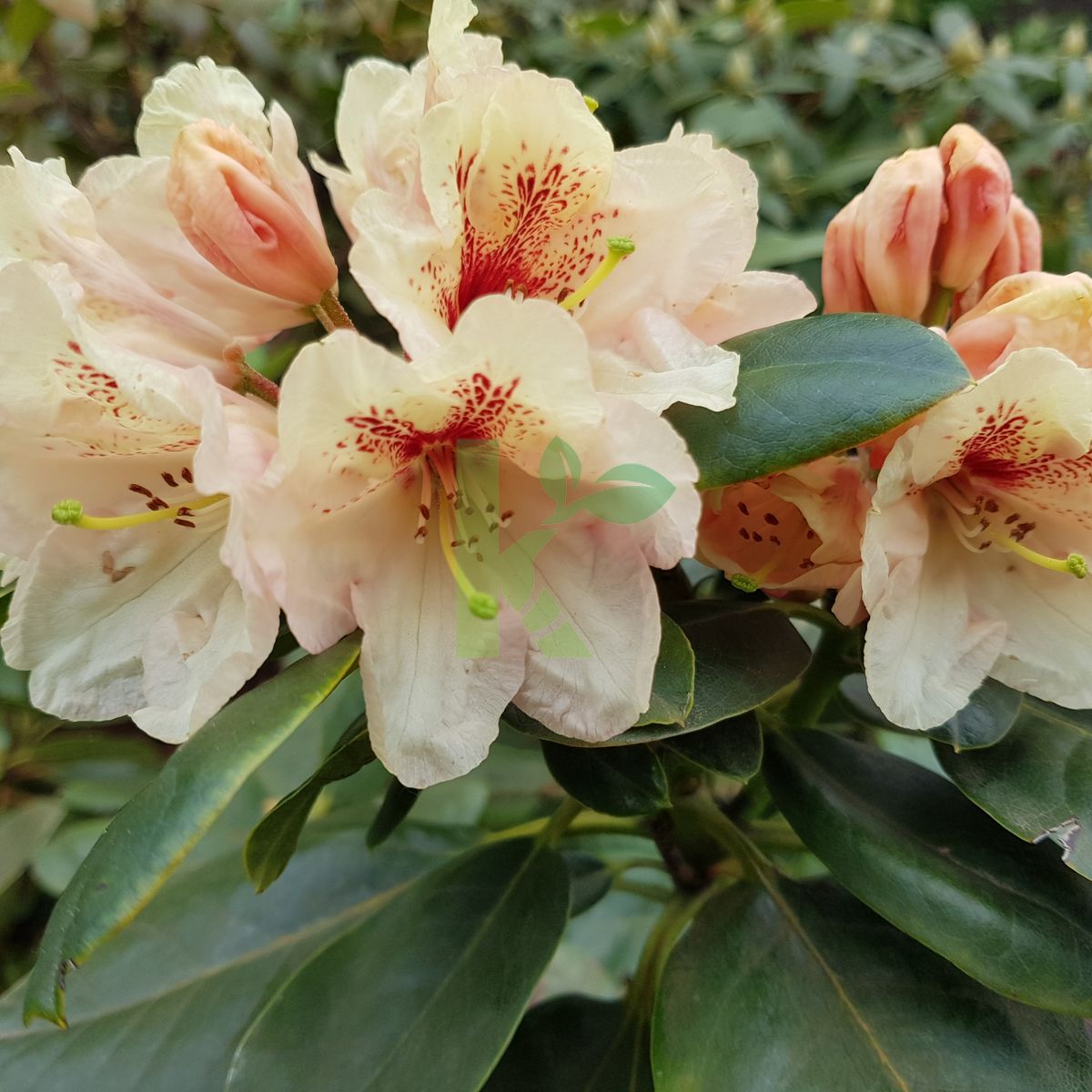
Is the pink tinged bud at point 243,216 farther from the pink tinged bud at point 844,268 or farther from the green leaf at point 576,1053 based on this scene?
the green leaf at point 576,1053

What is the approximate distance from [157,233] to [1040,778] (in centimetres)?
53

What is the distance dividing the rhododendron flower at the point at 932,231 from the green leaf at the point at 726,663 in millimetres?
202

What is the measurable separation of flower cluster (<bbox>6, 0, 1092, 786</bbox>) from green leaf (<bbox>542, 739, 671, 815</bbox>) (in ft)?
0.31

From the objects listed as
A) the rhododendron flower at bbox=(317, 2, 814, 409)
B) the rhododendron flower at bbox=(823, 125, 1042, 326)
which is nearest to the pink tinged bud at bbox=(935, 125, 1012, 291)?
Answer: the rhododendron flower at bbox=(823, 125, 1042, 326)

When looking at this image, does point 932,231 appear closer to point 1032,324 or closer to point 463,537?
point 1032,324

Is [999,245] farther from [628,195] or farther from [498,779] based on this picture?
[498,779]

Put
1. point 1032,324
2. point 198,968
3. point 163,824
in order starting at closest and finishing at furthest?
point 163,824
point 1032,324
point 198,968

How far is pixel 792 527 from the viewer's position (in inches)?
19.7

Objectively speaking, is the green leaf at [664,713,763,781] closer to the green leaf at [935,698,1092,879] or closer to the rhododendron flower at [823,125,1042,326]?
the green leaf at [935,698,1092,879]

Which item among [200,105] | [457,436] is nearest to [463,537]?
[457,436]

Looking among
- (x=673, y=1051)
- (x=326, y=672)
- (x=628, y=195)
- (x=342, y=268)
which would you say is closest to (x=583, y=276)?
(x=628, y=195)

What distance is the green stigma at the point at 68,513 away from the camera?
0.40 meters

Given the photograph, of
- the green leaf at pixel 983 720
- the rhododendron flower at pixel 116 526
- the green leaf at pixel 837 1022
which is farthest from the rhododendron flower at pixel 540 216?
the green leaf at pixel 837 1022

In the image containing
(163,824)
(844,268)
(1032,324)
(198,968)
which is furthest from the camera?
(198,968)
